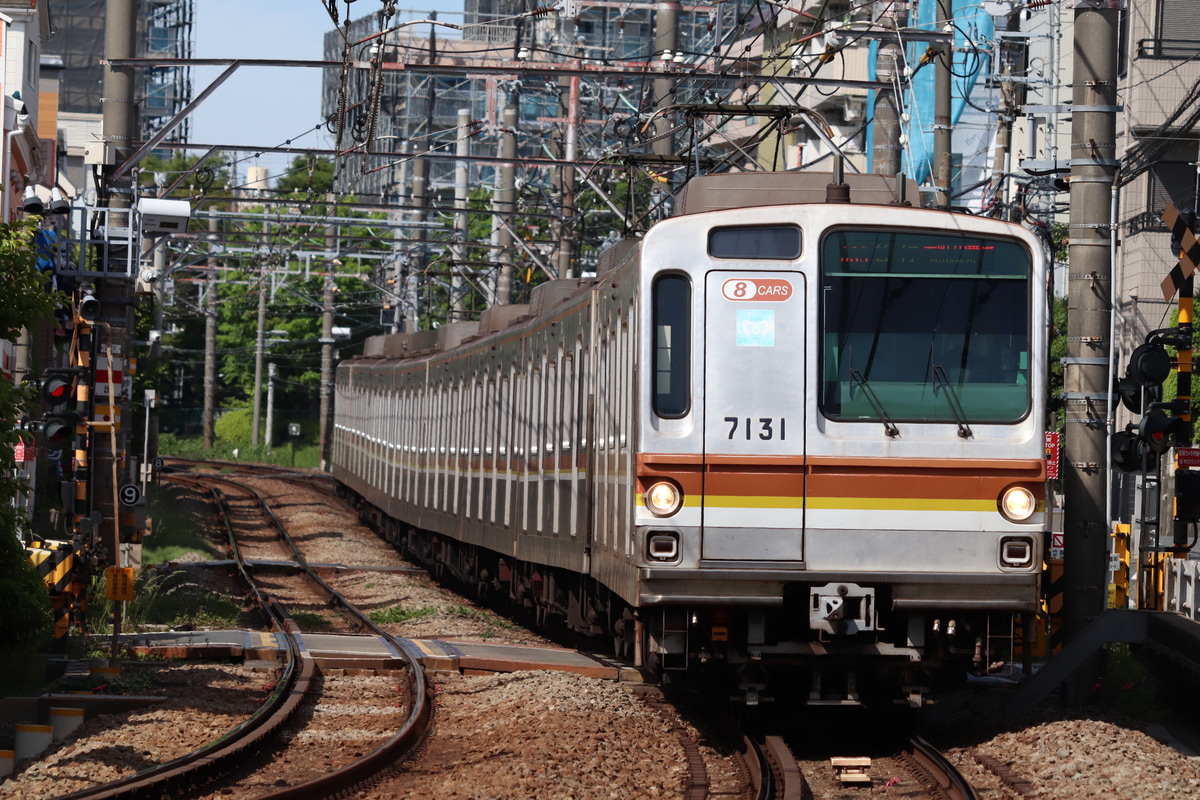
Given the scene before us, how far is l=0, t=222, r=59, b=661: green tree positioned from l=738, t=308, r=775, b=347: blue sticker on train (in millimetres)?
4005

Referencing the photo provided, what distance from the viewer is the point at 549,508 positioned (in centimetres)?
1404

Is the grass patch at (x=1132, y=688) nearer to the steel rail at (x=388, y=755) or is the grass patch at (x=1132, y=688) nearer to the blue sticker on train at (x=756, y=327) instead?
the blue sticker on train at (x=756, y=327)

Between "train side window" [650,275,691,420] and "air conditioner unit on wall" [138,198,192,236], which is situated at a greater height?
"air conditioner unit on wall" [138,198,192,236]

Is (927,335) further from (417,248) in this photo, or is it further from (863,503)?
(417,248)

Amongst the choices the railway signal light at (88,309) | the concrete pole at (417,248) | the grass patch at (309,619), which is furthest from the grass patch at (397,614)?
the concrete pole at (417,248)

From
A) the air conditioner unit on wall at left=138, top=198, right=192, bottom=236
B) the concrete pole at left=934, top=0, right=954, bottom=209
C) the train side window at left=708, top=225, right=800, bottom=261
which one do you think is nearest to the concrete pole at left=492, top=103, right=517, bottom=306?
the concrete pole at left=934, top=0, right=954, bottom=209

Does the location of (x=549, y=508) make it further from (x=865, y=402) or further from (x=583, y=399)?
(x=865, y=402)

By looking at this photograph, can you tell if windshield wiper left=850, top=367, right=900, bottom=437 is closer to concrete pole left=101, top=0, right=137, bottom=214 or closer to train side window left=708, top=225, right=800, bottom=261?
train side window left=708, top=225, right=800, bottom=261

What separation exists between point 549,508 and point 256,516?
70.7 ft

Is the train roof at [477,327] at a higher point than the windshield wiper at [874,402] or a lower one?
higher

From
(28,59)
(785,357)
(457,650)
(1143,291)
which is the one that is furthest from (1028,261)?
(28,59)

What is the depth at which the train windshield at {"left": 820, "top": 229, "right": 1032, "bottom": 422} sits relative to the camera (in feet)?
29.4

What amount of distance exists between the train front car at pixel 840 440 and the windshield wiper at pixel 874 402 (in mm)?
16

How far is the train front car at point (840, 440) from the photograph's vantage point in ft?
29.0
